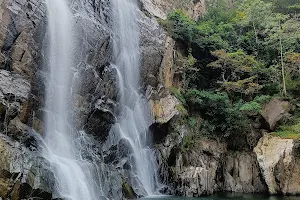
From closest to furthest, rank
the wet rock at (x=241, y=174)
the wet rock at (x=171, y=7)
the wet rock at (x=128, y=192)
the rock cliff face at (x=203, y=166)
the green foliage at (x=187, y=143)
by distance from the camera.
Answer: the wet rock at (x=128, y=192)
the rock cliff face at (x=203, y=166)
the green foliage at (x=187, y=143)
the wet rock at (x=241, y=174)
the wet rock at (x=171, y=7)

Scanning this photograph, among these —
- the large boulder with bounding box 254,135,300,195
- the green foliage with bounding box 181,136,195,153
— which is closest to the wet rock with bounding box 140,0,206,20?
the green foliage with bounding box 181,136,195,153

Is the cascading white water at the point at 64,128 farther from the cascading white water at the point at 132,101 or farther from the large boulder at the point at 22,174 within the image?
the cascading white water at the point at 132,101

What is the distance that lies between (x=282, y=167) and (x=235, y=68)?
29.6ft

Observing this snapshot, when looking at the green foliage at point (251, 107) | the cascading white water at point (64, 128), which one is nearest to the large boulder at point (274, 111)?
the green foliage at point (251, 107)

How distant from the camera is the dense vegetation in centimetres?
2236

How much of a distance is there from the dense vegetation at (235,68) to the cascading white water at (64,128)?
8.63 meters

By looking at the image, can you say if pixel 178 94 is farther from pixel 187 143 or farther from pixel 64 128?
pixel 64 128

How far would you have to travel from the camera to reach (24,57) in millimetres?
14109

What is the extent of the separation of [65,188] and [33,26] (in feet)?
25.1

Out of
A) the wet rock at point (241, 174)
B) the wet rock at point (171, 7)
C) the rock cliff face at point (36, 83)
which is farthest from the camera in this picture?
the wet rock at point (171, 7)

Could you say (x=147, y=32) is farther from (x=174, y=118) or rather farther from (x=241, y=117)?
(x=241, y=117)

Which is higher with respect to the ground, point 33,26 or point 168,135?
point 33,26

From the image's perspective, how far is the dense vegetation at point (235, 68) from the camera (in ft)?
73.4

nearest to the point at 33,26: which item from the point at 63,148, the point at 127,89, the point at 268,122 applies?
the point at 63,148
